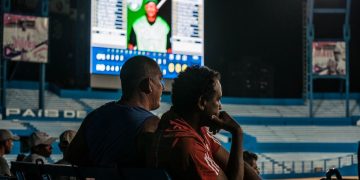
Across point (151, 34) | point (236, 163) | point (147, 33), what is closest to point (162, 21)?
point (151, 34)

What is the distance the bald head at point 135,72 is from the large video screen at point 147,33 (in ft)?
66.5

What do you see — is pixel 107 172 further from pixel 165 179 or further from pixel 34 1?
pixel 34 1

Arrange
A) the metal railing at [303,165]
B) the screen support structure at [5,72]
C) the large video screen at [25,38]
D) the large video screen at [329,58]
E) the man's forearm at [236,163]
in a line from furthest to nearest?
the large video screen at [329,58], the metal railing at [303,165], the screen support structure at [5,72], the large video screen at [25,38], the man's forearm at [236,163]

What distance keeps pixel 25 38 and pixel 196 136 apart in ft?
80.8

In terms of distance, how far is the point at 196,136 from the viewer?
2443 mm

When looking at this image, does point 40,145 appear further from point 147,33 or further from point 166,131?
point 147,33

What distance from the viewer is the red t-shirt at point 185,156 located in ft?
7.69

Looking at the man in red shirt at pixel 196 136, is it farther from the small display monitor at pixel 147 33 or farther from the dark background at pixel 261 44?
the dark background at pixel 261 44

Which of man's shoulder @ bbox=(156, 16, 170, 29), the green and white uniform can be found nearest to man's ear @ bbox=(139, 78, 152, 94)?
the green and white uniform

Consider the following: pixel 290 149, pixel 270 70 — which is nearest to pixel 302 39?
pixel 270 70

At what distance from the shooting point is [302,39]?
39.4 meters

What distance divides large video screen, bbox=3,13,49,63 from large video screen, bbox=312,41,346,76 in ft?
51.2

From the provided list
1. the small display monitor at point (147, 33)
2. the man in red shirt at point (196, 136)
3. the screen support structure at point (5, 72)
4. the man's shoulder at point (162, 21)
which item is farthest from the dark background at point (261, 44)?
the man in red shirt at point (196, 136)

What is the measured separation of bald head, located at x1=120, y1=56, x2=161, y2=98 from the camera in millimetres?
3143
